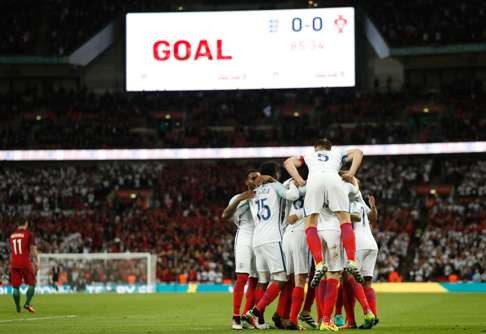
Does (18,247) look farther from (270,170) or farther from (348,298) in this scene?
(348,298)

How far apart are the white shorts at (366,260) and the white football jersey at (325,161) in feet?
5.58

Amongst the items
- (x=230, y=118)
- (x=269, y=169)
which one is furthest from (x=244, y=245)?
(x=230, y=118)

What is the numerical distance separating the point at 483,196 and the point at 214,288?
16.4 metres

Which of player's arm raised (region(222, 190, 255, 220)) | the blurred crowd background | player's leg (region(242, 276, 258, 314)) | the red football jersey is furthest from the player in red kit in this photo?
the blurred crowd background

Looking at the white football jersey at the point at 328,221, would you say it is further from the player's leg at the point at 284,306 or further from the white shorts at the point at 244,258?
the white shorts at the point at 244,258

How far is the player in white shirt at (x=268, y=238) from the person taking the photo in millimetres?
14742

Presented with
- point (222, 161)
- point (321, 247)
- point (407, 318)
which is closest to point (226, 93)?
point (222, 161)

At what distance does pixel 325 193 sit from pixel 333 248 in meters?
0.76

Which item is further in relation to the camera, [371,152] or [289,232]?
[371,152]

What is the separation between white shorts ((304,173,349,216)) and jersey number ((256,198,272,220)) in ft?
4.36

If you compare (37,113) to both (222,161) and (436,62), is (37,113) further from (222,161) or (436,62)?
(436,62)

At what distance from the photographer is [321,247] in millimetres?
13844

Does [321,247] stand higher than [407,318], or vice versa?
[321,247]

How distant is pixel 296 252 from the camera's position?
14586mm
